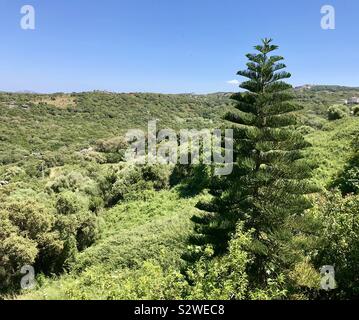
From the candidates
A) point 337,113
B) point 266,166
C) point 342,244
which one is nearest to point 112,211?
point 266,166

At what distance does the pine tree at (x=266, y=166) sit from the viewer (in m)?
14.4

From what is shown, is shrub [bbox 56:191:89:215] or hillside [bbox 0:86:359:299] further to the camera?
shrub [bbox 56:191:89:215]

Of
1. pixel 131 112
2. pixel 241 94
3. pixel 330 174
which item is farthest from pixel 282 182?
pixel 131 112

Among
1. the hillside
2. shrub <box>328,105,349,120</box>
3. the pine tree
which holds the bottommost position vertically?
the hillside

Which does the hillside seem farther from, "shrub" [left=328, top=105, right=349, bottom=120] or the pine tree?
"shrub" [left=328, top=105, right=349, bottom=120]

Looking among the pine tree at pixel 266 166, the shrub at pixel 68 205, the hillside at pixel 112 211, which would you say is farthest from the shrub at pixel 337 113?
the pine tree at pixel 266 166

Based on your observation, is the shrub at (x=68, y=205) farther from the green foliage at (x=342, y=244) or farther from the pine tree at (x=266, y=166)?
the green foliage at (x=342, y=244)

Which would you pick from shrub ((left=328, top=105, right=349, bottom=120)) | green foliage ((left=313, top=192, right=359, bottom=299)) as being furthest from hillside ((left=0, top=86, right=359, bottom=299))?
green foliage ((left=313, top=192, right=359, bottom=299))

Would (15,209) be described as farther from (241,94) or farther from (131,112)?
(131,112)

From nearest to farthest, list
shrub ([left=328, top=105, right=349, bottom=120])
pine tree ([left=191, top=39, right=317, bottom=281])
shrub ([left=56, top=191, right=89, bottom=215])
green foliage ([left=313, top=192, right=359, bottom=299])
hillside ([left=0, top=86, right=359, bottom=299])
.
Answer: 1. hillside ([left=0, top=86, right=359, bottom=299])
2. green foliage ([left=313, top=192, right=359, bottom=299])
3. pine tree ([left=191, top=39, right=317, bottom=281])
4. shrub ([left=56, top=191, right=89, bottom=215])
5. shrub ([left=328, top=105, right=349, bottom=120])

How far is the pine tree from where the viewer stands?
14.4 meters

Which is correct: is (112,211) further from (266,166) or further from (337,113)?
(337,113)

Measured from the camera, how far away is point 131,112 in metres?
101

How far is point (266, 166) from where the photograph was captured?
49.7ft
